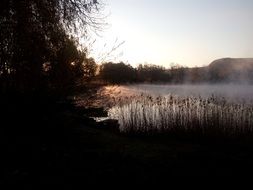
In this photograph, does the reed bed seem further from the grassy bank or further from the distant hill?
the distant hill

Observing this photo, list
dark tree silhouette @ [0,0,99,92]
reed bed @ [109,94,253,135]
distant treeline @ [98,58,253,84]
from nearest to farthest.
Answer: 1. dark tree silhouette @ [0,0,99,92]
2. reed bed @ [109,94,253,135]
3. distant treeline @ [98,58,253,84]

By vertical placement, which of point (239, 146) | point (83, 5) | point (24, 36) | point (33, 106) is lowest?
point (239, 146)

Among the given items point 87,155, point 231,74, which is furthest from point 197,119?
point 231,74

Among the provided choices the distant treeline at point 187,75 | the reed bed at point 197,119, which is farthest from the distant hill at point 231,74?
the reed bed at point 197,119

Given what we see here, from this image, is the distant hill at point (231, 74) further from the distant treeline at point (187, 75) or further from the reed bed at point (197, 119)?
the reed bed at point (197, 119)

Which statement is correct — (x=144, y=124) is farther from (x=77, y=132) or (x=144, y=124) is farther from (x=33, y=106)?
(x=33, y=106)

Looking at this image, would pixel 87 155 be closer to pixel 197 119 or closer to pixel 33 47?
pixel 33 47

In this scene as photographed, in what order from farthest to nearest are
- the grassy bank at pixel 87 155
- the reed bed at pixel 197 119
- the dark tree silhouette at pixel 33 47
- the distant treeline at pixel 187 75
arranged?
the distant treeline at pixel 187 75 < the reed bed at pixel 197 119 < the dark tree silhouette at pixel 33 47 < the grassy bank at pixel 87 155

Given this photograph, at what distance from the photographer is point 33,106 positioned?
1093 centimetres

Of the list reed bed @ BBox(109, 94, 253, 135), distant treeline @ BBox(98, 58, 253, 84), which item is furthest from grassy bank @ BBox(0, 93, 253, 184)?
distant treeline @ BBox(98, 58, 253, 84)

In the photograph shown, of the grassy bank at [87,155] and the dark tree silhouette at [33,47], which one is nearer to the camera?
the grassy bank at [87,155]

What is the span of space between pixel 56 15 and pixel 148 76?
4093 cm

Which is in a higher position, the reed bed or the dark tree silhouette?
the dark tree silhouette

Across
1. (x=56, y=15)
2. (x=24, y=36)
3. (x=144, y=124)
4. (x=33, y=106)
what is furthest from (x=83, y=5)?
(x=144, y=124)
